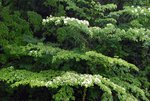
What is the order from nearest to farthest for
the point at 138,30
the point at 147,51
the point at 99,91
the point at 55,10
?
the point at 99,91
the point at 138,30
the point at 147,51
the point at 55,10

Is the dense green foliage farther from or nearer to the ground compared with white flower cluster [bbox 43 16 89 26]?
nearer to the ground

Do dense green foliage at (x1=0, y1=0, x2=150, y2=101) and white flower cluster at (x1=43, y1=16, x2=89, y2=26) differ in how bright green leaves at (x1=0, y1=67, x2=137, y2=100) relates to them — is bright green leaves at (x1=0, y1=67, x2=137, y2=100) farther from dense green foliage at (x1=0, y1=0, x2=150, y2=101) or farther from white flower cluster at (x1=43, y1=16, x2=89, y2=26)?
white flower cluster at (x1=43, y1=16, x2=89, y2=26)

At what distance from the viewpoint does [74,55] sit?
14.4 ft

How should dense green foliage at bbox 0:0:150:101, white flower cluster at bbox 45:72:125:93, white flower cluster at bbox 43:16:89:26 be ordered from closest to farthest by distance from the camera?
white flower cluster at bbox 45:72:125:93 → dense green foliage at bbox 0:0:150:101 → white flower cluster at bbox 43:16:89:26

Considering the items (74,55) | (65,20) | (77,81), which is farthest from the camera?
(65,20)

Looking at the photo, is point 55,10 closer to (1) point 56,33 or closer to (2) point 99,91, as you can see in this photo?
(1) point 56,33

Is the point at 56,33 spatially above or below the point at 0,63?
above

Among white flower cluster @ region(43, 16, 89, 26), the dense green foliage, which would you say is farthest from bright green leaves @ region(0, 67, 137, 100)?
white flower cluster @ region(43, 16, 89, 26)

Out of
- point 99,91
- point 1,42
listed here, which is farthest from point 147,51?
point 1,42

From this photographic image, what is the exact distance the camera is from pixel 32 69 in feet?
16.2

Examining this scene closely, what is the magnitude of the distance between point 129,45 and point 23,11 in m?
2.16

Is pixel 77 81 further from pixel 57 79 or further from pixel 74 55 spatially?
pixel 74 55

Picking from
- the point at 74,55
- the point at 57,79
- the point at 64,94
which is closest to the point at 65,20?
the point at 74,55

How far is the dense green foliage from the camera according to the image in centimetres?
429
